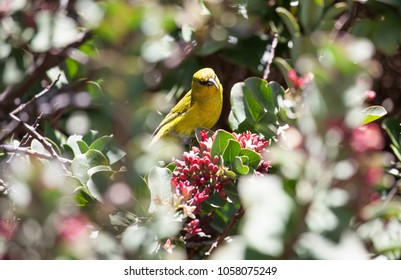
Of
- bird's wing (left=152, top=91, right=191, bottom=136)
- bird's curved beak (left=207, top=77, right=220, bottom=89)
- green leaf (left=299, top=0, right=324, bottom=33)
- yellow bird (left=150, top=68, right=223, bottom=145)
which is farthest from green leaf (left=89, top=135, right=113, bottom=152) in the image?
bird's wing (left=152, top=91, right=191, bottom=136)

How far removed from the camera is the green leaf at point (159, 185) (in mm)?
1659

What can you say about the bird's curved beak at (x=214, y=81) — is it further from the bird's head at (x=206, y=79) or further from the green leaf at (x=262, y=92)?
the green leaf at (x=262, y=92)

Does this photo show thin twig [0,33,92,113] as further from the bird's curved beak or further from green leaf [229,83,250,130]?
the bird's curved beak

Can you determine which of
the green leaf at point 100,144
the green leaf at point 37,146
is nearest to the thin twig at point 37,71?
the green leaf at point 37,146

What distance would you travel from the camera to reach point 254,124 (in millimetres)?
2256

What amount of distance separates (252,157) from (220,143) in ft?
0.36

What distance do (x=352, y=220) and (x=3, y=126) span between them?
2204 mm

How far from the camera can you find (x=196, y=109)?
3867 millimetres

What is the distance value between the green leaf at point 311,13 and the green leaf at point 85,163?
86cm

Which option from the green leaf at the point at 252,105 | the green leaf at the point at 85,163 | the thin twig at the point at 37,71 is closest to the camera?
the green leaf at the point at 85,163

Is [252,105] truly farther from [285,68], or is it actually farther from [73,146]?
[73,146]

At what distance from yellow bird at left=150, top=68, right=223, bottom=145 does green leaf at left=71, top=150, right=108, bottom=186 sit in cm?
149

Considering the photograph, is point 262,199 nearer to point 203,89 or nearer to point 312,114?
point 312,114
